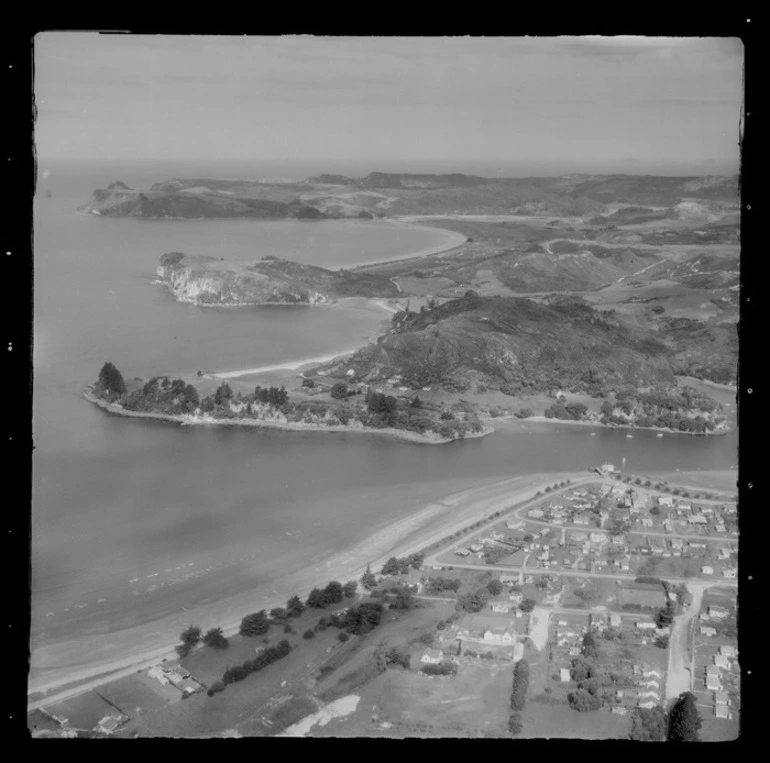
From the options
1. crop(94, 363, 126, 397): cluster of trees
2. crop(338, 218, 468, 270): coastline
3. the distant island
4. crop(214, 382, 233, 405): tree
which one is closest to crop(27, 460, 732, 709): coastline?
crop(214, 382, 233, 405): tree

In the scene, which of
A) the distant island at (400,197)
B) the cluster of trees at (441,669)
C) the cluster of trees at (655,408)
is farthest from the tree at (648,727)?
the distant island at (400,197)

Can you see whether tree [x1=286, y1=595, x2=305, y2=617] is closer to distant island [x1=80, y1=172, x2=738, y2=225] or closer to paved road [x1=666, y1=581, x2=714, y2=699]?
paved road [x1=666, y1=581, x2=714, y2=699]

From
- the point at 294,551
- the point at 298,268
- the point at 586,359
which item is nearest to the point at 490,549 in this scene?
the point at 294,551

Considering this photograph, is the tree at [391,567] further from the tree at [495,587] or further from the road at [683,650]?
the road at [683,650]

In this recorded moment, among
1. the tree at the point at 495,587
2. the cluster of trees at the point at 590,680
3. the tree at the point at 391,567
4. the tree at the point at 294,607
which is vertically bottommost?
the cluster of trees at the point at 590,680

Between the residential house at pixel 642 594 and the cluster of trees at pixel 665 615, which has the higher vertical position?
the residential house at pixel 642 594

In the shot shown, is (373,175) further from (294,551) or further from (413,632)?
(413,632)
